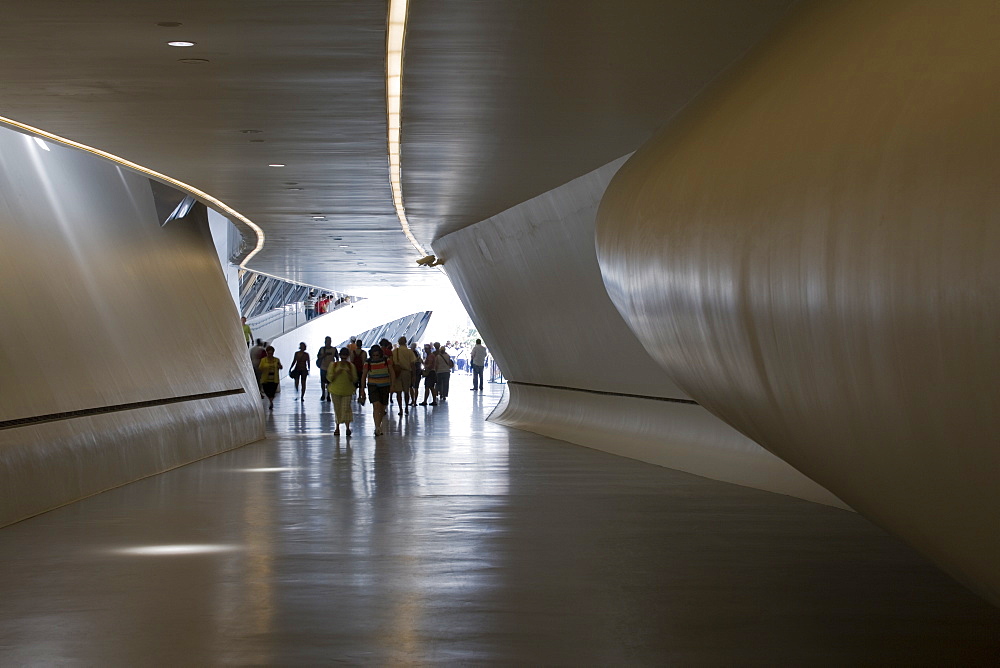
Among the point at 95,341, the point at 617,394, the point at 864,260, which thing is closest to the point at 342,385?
the point at 617,394

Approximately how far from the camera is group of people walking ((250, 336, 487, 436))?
18.9 m

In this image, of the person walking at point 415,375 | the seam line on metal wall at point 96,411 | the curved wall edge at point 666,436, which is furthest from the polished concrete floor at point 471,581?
the person walking at point 415,375

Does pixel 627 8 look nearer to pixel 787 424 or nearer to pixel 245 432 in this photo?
pixel 787 424

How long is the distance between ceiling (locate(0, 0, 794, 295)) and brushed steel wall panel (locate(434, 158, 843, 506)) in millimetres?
2134

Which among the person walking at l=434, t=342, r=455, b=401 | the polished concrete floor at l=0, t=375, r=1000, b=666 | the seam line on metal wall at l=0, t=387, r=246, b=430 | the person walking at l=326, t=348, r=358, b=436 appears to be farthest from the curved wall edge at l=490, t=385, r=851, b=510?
the person walking at l=434, t=342, r=455, b=401

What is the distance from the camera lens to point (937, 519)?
10.5 feet

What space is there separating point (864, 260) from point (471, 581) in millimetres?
4611

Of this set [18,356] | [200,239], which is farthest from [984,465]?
[200,239]

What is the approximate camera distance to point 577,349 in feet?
60.7

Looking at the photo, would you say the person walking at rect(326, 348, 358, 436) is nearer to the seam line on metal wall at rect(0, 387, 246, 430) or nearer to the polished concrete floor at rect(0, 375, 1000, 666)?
the seam line on metal wall at rect(0, 387, 246, 430)

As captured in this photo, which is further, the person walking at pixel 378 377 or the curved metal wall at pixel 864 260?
the person walking at pixel 378 377

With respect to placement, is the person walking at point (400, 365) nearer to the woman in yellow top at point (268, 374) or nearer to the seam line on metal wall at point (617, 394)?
the seam line on metal wall at point (617, 394)

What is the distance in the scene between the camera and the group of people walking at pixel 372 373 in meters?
18.9

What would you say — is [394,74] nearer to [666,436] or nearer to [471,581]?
[471,581]
